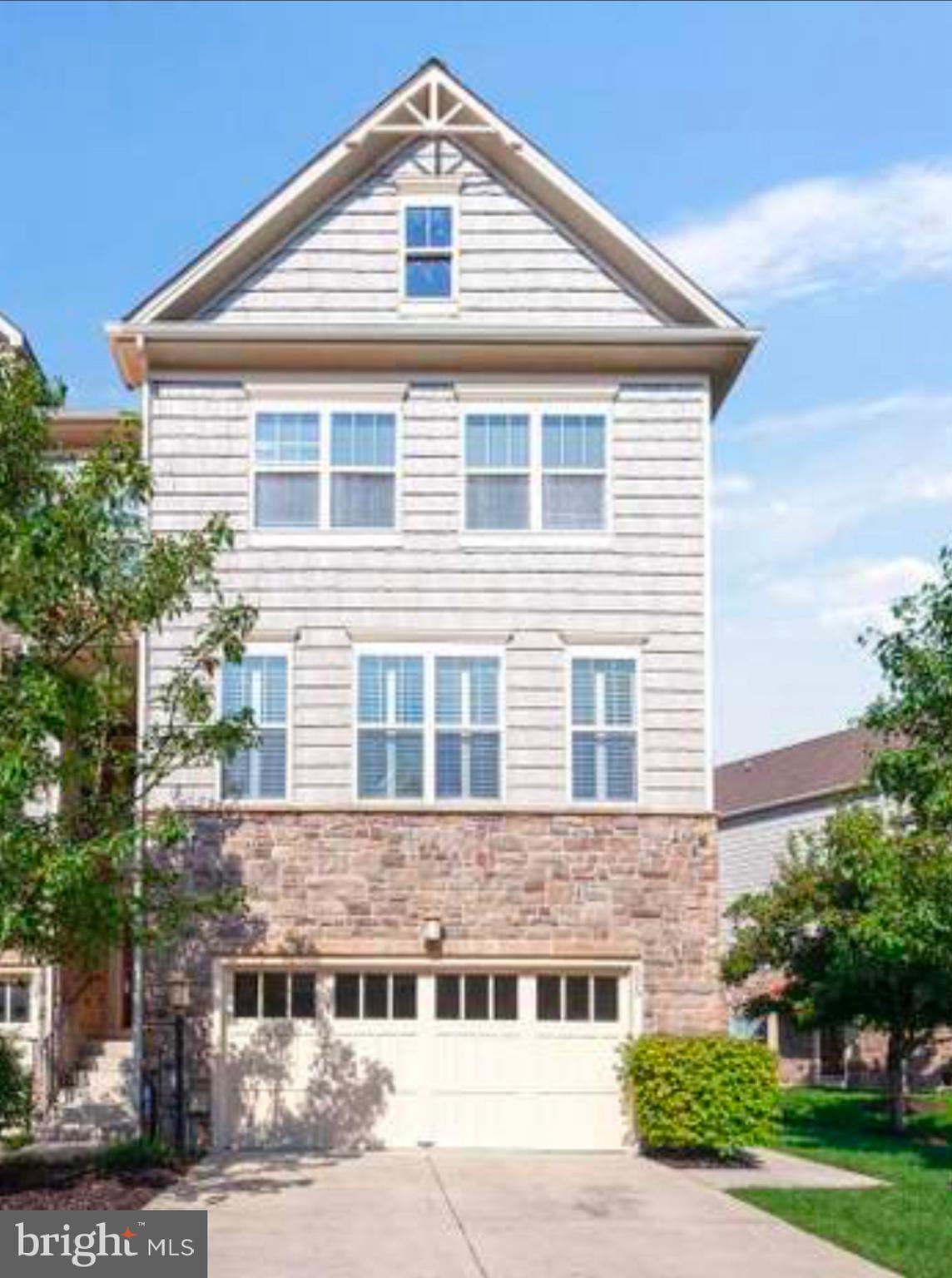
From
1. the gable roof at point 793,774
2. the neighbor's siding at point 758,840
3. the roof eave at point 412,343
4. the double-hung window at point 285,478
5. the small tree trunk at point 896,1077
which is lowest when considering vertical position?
the small tree trunk at point 896,1077

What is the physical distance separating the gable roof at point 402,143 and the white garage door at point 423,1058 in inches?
282

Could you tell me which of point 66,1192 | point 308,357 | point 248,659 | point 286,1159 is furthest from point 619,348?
point 66,1192

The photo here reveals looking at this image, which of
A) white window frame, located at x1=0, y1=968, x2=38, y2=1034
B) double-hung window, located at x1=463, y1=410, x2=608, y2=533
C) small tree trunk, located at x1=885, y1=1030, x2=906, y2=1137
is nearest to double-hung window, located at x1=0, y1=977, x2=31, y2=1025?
white window frame, located at x1=0, y1=968, x2=38, y2=1034

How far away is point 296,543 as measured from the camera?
19.5 meters

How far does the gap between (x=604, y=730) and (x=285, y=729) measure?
11.0 feet

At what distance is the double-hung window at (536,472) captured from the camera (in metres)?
19.7

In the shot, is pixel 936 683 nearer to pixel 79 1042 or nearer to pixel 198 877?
pixel 198 877

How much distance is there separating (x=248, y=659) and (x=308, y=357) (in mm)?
3309

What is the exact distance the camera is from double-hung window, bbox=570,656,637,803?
19.2m

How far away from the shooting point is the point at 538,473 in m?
19.7

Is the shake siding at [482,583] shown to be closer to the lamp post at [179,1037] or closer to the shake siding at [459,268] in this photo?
the shake siding at [459,268]

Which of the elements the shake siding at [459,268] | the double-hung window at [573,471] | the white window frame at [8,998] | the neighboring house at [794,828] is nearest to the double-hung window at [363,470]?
the shake siding at [459,268]

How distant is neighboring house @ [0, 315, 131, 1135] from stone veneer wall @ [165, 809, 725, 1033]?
241 cm

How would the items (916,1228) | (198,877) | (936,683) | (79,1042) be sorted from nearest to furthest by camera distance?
(916,1228)
(936,683)
(198,877)
(79,1042)
